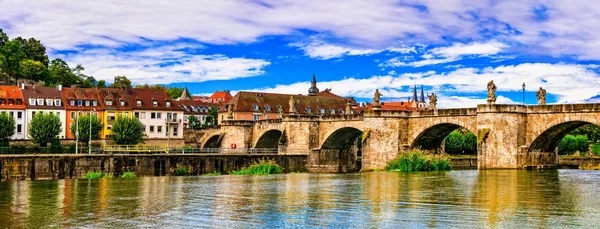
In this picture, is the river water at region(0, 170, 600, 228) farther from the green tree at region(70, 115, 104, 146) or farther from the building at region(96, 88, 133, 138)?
the building at region(96, 88, 133, 138)

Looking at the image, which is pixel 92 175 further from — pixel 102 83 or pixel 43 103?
pixel 102 83

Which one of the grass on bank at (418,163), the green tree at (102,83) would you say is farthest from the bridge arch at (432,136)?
the green tree at (102,83)

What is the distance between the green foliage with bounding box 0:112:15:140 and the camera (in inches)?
3307

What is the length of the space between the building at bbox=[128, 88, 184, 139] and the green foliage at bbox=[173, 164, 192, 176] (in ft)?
144

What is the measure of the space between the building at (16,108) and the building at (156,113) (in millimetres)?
14632

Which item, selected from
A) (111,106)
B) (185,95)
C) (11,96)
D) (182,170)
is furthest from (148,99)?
(185,95)

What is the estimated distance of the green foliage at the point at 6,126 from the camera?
84000mm

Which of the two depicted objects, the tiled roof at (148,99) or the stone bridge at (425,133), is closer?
the stone bridge at (425,133)

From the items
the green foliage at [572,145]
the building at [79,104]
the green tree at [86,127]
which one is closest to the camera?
the green foliage at [572,145]

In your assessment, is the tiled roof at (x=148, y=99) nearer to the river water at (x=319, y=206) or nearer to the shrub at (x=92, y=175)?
the shrub at (x=92, y=175)

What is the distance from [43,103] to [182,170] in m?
44.6

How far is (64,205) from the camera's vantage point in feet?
86.9

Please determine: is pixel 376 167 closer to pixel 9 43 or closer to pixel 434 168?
pixel 434 168

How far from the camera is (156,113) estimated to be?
103875 millimetres
